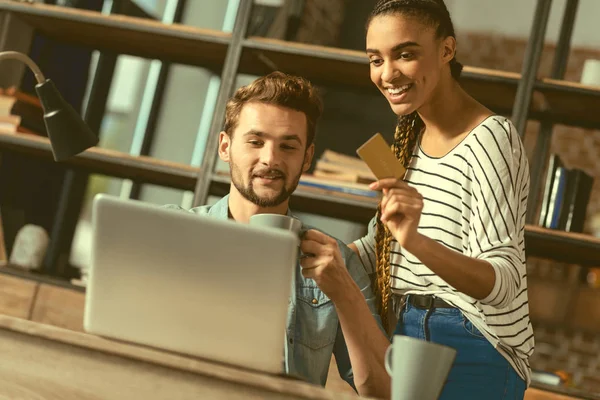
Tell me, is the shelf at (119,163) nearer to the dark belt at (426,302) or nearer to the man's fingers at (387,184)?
the dark belt at (426,302)

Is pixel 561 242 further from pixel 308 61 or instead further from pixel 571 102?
pixel 308 61

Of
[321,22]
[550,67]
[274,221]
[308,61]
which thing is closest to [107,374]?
[274,221]

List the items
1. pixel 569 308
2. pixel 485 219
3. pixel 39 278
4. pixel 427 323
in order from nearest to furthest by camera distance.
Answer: pixel 485 219, pixel 427 323, pixel 39 278, pixel 569 308

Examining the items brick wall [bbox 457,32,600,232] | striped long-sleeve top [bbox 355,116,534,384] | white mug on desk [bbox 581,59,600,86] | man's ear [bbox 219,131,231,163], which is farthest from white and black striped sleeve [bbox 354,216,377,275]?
brick wall [bbox 457,32,600,232]

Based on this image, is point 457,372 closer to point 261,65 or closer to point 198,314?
point 198,314

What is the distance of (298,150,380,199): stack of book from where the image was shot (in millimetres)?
2598

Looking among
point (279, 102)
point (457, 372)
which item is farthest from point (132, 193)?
point (457, 372)

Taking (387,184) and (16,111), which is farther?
(16,111)

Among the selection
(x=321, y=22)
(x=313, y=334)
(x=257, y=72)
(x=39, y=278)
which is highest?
(x=321, y=22)

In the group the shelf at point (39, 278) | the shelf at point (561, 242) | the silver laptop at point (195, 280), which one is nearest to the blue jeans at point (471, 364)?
the silver laptop at point (195, 280)

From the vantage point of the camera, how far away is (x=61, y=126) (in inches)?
69.7

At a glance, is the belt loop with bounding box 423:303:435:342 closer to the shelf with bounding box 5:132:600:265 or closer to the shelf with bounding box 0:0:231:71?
the shelf with bounding box 5:132:600:265

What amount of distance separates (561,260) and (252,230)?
2.10 m

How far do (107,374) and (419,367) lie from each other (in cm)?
39
